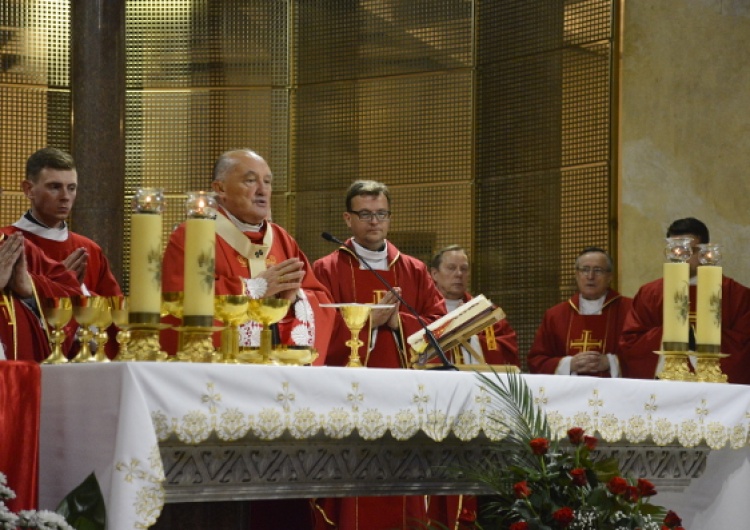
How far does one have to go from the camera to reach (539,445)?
3.84 m

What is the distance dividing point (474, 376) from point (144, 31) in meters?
6.12

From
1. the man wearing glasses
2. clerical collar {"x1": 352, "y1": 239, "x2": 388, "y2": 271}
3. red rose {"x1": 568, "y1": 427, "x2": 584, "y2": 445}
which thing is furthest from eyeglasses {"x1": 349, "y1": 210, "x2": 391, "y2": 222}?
red rose {"x1": 568, "y1": 427, "x2": 584, "y2": 445}

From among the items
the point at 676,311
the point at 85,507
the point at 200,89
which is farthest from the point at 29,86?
the point at 85,507

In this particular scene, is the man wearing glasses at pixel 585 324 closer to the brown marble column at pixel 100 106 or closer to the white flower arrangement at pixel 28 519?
the brown marble column at pixel 100 106

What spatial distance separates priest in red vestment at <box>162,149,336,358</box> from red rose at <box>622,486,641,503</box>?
151cm

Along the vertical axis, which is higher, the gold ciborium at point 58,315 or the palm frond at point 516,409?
the gold ciborium at point 58,315

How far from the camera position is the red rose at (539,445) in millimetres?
3834

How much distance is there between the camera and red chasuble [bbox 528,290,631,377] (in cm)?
784

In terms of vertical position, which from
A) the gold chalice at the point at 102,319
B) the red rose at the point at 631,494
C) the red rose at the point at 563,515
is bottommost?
the red rose at the point at 563,515

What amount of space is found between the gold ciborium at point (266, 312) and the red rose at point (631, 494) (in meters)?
1.09

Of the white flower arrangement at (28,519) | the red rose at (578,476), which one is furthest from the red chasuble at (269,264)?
the white flower arrangement at (28,519)

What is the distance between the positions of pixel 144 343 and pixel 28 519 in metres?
0.67

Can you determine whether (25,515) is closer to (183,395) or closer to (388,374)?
(183,395)

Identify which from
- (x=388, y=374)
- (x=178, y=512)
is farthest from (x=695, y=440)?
(x=178, y=512)
